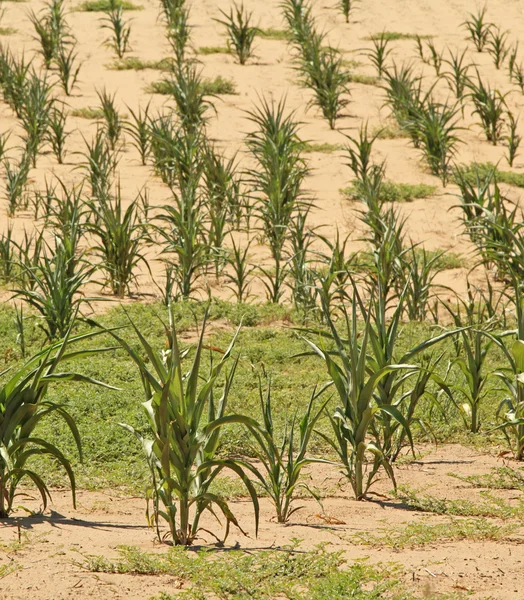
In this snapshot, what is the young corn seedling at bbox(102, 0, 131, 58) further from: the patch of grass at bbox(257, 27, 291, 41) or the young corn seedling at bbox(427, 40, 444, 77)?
the young corn seedling at bbox(427, 40, 444, 77)

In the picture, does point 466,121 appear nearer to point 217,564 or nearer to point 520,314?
point 520,314

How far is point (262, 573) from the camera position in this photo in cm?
247

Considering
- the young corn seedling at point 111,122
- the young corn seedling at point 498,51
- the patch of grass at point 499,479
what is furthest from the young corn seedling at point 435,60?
the patch of grass at point 499,479

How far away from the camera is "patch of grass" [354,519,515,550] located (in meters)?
2.77

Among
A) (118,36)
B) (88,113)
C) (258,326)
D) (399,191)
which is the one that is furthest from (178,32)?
(258,326)

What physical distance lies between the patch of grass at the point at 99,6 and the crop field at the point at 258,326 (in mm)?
55

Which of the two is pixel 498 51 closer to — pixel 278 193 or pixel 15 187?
pixel 278 193

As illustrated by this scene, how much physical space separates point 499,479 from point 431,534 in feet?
2.54

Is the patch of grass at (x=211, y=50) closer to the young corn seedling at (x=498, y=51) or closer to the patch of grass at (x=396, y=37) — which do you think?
the patch of grass at (x=396, y=37)

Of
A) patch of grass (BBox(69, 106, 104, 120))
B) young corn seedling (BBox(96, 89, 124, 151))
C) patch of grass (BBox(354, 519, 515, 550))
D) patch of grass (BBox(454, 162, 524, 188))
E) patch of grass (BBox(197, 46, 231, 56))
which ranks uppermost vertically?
patch of grass (BBox(197, 46, 231, 56))

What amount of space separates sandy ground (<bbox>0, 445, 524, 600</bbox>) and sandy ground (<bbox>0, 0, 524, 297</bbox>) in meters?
3.57

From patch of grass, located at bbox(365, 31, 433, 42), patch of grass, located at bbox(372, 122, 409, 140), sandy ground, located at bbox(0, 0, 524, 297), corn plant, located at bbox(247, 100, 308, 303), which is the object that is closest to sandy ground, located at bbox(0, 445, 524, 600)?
corn plant, located at bbox(247, 100, 308, 303)

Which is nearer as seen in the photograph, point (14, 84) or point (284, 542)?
point (284, 542)

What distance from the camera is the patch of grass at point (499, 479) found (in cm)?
345
